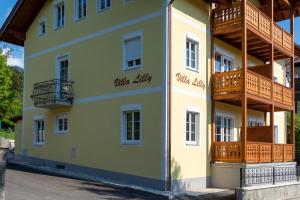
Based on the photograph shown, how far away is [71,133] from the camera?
20469 millimetres

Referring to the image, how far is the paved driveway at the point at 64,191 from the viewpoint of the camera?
1335 cm

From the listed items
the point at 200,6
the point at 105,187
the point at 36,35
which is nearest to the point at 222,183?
the point at 105,187

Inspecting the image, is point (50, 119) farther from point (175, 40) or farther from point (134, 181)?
point (175, 40)

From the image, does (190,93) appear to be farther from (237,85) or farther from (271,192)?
(271,192)

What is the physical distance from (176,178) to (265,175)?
11.3 feet

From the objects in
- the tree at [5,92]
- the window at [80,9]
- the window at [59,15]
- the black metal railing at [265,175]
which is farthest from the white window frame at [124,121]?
the tree at [5,92]

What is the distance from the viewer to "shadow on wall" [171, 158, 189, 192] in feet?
52.2

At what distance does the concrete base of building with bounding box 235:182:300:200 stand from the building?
1593mm

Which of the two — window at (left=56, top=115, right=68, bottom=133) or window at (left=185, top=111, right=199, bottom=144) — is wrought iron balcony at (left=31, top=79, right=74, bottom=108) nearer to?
window at (left=56, top=115, right=68, bottom=133)

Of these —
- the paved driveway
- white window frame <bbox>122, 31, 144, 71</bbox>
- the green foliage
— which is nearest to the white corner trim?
white window frame <bbox>122, 31, 144, 71</bbox>

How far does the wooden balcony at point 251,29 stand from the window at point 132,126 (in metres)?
5.25

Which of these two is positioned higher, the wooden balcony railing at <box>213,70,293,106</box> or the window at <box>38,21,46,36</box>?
the window at <box>38,21,46,36</box>

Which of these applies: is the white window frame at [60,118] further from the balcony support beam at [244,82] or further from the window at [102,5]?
the balcony support beam at [244,82]

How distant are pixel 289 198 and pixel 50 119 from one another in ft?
40.9
